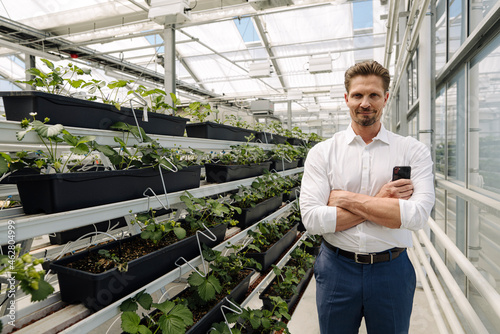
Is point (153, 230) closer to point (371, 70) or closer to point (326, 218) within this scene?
point (326, 218)

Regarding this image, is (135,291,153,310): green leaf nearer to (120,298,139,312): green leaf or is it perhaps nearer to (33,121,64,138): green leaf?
(120,298,139,312): green leaf

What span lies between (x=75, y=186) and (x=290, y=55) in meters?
7.56

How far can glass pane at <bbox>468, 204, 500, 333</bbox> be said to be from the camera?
1.51 m

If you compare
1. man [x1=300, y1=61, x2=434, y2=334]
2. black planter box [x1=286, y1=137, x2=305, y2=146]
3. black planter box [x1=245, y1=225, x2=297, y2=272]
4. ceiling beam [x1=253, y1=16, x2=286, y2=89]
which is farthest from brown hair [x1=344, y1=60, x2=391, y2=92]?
ceiling beam [x1=253, y1=16, x2=286, y2=89]

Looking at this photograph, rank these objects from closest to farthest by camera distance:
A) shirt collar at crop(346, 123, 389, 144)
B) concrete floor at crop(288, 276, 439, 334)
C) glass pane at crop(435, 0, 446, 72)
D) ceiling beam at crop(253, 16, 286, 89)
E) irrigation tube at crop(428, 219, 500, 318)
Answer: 1. irrigation tube at crop(428, 219, 500, 318)
2. shirt collar at crop(346, 123, 389, 144)
3. concrete floor at crop(288, 276, 439, 334)
4. glass pane at crop(435, 0, 446, 72)
5. ceiling beam at crop(253, 16, 286, 89)

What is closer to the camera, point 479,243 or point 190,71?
point 479,243

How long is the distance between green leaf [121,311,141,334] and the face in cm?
118

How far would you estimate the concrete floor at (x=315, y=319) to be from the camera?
2207mm

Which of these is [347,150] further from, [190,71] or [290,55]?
[190,71]

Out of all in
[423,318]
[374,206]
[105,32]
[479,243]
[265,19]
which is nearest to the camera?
[374,206]

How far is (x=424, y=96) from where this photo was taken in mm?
2178

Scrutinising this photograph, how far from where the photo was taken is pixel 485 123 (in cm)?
159

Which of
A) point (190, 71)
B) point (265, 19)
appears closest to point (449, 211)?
point (265, 19)

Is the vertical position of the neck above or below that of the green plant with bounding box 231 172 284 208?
above
